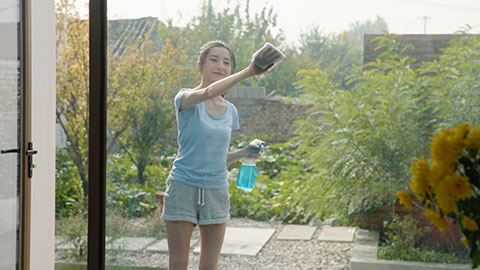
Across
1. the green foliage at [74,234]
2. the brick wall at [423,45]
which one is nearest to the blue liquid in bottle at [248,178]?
the brick wall at [423,45]

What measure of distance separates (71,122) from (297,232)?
1.89 meters

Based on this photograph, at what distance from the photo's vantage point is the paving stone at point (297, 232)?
2771 mm

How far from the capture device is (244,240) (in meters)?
2.85

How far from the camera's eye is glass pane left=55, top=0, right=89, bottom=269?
3742 millimetres

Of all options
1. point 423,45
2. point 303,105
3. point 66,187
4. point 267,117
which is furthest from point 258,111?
point 66,187

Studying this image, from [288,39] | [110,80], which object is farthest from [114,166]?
[288,39]

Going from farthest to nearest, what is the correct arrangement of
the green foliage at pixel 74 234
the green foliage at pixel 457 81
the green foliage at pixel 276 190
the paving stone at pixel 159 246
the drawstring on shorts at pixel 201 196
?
the green foliage at pixel 74 234 < the paving stone at pixel 159 246 < the green foliage at pixel 276 190 < the drawstring on shorts at pixel 201 196 < the green foliage at pixel 457 81

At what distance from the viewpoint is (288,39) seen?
2.79 metres

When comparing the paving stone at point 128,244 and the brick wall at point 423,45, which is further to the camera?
the paving stone at point 128,244

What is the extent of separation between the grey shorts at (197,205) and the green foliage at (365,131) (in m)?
0.45

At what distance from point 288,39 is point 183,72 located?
54cm

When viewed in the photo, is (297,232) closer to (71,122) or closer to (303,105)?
(303,105)

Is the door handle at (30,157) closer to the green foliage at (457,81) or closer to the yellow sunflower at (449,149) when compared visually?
the green foliage at (457,81)

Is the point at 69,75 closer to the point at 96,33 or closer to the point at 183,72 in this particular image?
the point at 96,33
